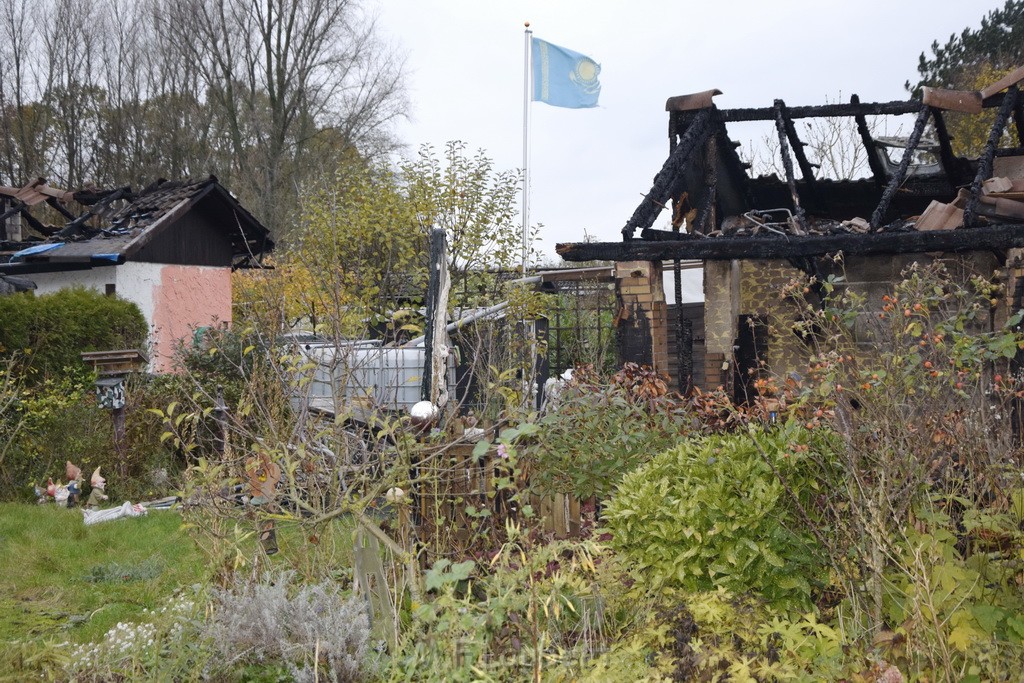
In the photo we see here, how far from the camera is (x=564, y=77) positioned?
14.8 meters

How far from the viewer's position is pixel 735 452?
14.8ft

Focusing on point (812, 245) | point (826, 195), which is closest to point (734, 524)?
point (812, 245)

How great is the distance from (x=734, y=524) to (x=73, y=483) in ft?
24.6

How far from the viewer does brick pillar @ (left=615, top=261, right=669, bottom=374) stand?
A: 984cm

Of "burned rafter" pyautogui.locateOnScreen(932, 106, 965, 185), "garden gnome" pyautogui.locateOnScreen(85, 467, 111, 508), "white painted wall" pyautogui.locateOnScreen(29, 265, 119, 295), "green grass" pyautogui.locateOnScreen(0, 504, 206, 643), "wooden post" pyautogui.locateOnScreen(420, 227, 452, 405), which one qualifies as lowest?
"green grass" pyautogui.locateOnScreen(0, 504, 206, 643)

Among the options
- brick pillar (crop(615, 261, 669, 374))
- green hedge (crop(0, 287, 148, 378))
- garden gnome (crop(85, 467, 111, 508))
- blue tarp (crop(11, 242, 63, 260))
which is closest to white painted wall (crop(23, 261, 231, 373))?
blue tarp (crop(11, 242, 63, 260))

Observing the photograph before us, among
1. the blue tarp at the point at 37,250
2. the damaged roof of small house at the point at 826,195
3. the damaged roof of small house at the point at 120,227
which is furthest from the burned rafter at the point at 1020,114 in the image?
the blue tarp at the point at 37,250

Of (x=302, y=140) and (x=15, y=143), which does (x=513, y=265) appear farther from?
(x=15, y=143)

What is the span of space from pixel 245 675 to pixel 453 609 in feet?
3.23

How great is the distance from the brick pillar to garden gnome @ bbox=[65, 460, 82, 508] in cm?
591

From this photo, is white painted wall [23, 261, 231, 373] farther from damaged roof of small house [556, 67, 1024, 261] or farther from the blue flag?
damaged roof of small house [556, 67, 1024, 261]

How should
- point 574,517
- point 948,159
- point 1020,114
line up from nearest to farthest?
point 574,517
point 1020,114
point 948,159

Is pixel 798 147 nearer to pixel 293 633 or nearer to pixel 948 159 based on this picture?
pixel 948 159

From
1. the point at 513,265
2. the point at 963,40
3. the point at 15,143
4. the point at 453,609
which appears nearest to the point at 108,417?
the point at 513,265
